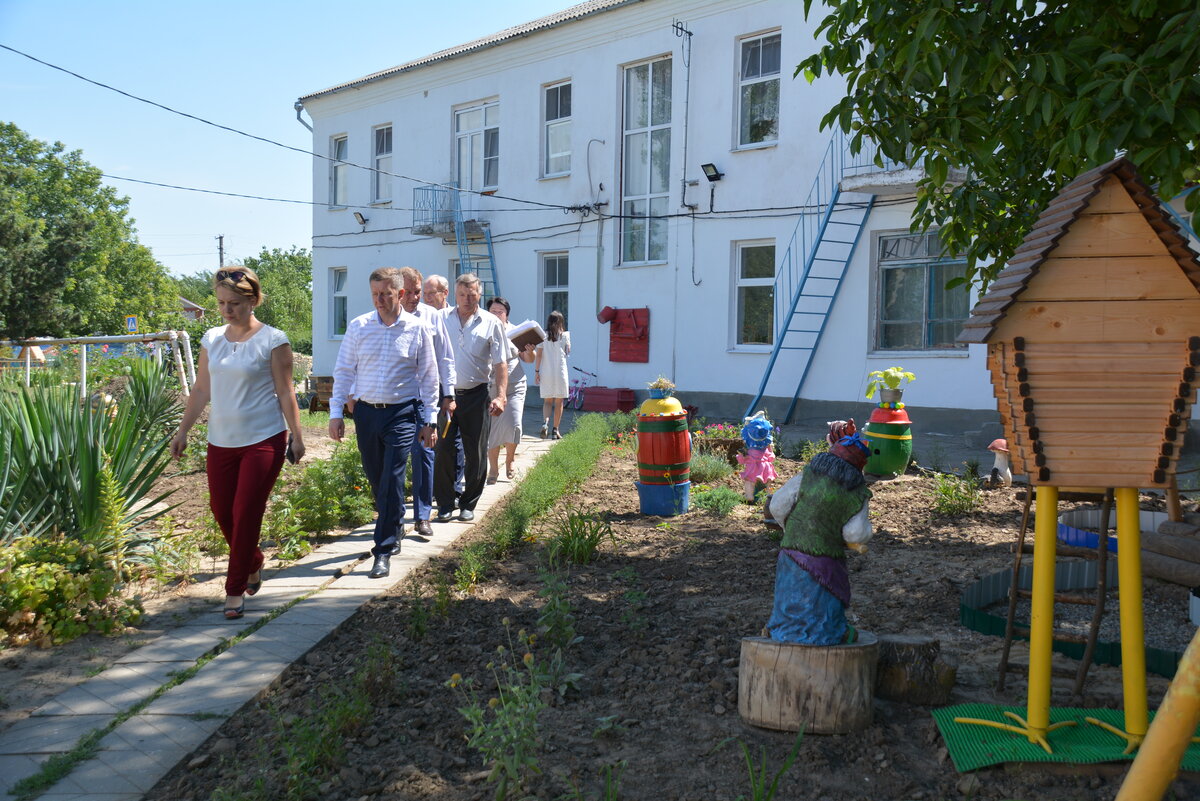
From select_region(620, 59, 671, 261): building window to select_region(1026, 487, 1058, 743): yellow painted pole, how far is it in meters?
14.4

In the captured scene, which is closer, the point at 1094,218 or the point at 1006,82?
the point at 1094,218

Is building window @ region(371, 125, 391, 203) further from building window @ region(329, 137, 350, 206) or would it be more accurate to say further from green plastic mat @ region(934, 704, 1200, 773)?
green plastic mat @ region(934, 704, 1200, 773)

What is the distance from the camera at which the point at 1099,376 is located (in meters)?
2.87

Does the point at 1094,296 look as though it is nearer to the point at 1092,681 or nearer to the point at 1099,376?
the point at 1099,376

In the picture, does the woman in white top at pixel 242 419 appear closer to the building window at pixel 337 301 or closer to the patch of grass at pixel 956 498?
the patch of grass at pixel 956 498

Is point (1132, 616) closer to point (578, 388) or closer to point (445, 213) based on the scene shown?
point (578, 388)

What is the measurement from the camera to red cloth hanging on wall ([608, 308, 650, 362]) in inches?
673

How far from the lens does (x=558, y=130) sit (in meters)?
18.7

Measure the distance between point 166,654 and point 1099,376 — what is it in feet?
12.4

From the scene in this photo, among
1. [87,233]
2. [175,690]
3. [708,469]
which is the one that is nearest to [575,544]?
[175,690]

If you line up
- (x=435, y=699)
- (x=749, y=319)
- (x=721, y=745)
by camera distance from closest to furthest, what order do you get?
(x=721, y=745) → (x=435, y=699) → (x=749, y=319)

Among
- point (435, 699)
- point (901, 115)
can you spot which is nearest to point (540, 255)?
point (901, 115)

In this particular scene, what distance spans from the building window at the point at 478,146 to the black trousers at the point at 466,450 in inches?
527

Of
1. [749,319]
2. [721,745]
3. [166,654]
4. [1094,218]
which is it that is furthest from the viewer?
[749,319]
